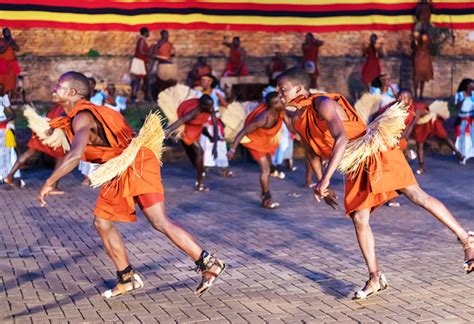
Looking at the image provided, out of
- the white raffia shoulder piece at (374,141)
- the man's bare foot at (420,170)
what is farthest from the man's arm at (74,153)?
the man's bare foot at (420,170)

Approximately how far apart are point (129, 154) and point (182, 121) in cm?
600

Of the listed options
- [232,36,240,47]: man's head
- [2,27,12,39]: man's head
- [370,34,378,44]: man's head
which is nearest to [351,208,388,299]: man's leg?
[2,27,12,39]: man's head

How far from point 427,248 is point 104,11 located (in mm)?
13743

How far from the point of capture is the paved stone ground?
6.16 metres

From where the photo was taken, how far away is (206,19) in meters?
22.1

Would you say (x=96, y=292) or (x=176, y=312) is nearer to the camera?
(x=176, y=312)

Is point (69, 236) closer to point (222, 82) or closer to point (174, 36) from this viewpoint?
point (222, 82)

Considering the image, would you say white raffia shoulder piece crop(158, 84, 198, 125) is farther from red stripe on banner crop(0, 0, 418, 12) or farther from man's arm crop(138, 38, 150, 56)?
red stripe on banner crop(0, 0, 418, 12)

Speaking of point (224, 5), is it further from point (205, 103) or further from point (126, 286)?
point (126, 286)

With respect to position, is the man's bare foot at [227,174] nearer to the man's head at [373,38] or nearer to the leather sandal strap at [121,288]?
the leather sandal strap at [121,288]

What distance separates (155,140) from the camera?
22.0 ft

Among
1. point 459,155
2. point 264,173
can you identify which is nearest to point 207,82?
point 264,173

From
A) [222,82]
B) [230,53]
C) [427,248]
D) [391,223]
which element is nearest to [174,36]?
[230,53]

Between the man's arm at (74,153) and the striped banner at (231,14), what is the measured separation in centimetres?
1396
